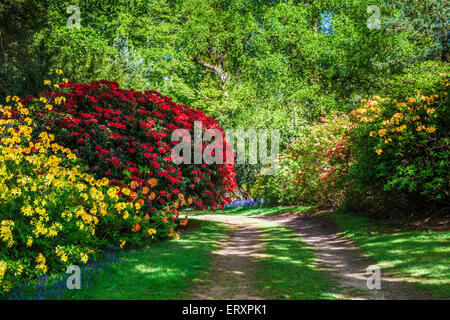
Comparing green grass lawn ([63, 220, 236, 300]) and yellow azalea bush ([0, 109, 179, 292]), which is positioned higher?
yellow azalea bush ([0, 109, 179, 292])

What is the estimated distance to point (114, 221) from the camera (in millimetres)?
7492

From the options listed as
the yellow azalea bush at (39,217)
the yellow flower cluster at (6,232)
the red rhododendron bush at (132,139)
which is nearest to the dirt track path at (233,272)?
the red rhododendron bush at (132,139)

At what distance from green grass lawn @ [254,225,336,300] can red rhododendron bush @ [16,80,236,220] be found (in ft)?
8.88

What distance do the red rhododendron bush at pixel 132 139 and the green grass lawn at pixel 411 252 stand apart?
4366 mm

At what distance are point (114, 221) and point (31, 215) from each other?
2117 mm

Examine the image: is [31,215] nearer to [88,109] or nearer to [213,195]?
[88,109]

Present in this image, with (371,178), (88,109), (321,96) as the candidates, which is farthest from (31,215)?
(321,96)

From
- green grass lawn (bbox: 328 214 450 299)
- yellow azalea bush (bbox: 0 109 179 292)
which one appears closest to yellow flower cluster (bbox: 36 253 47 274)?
yellow azalea bush (bbox: 0 109 179 292)

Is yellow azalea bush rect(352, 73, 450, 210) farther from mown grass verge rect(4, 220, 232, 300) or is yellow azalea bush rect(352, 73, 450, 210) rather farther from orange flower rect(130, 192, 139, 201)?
orange flower rect(130, 192, 139, 201)

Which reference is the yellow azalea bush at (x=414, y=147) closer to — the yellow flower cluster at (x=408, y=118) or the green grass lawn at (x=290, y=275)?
the yellow flower cluster at (x=408, y=118)

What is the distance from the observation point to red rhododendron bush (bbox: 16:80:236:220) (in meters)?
8.56

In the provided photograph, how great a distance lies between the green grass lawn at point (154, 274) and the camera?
491 centimetres

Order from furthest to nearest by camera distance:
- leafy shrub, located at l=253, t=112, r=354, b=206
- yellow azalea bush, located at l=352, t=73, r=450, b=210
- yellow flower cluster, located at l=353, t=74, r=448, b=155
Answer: leafy shrub, located at l=253, t=112, r=354, b=206, yellow flower cluster, located at l=353, t=74, r=448, b=155, yellow azalea bush, located at l=352, t=73, r=450, b=210

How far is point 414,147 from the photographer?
9414mm
